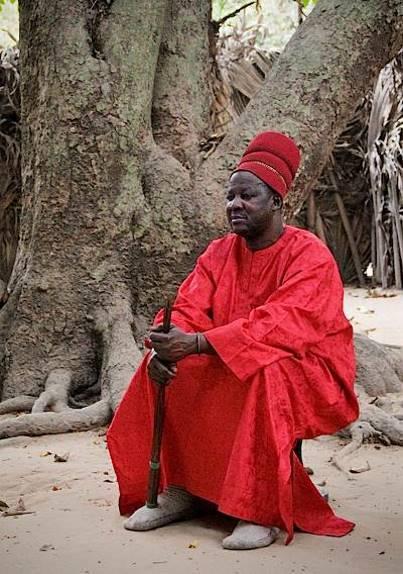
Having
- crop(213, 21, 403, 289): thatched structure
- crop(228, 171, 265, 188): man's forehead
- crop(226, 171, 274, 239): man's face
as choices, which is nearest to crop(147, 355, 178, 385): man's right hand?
crop(226, 171, 274, 239): man's face

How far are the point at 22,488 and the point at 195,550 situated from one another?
3.32 ft

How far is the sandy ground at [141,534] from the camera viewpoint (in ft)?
8.73

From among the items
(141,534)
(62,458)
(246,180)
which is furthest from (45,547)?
(246,180)

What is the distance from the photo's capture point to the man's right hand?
2918 millimetres

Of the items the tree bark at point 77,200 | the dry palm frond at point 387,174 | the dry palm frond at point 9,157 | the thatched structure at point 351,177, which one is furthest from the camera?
the dry palm frond at point 387,174

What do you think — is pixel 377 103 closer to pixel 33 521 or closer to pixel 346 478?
pixel 346 478

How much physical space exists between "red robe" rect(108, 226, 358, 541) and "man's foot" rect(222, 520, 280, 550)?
0.03 meters

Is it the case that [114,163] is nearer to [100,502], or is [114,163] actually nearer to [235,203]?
[235,203]

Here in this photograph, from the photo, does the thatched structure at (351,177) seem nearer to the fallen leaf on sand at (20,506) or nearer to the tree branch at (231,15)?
the tree branch at (231,15)

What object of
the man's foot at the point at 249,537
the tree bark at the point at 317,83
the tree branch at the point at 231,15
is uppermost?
the tree branch at the point at 231,15

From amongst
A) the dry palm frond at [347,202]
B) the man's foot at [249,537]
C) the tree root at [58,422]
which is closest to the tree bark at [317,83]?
the tree root at [58,422]

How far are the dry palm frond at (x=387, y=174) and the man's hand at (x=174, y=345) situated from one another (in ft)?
23.0

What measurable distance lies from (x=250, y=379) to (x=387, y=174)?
24.2ft

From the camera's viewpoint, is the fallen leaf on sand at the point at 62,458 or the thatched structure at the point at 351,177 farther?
the thatched structure at the point at 351,177
